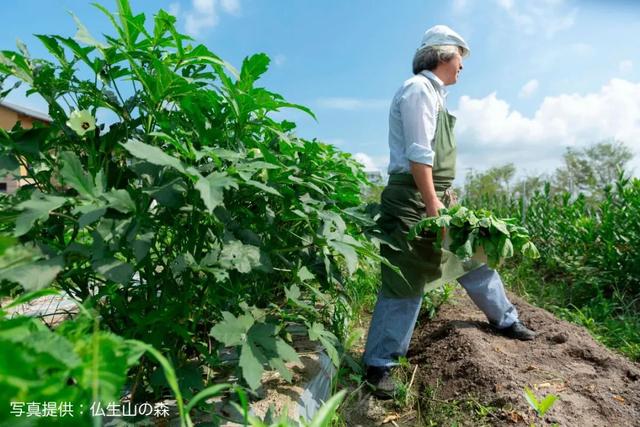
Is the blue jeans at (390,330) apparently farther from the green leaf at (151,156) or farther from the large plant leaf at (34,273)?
the large plant leaf at (34,273)

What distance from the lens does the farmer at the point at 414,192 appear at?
2188 millimetres

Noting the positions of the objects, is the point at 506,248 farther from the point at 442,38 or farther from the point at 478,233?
the point at 442,38

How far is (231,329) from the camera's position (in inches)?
52.9

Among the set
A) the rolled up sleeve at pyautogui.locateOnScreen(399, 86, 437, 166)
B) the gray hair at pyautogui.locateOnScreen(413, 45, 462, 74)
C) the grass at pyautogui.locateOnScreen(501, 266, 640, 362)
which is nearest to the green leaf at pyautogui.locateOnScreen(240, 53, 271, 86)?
the rolled up sleeve at pyautogui.locateOnScreen(399, 86, 437, 166)

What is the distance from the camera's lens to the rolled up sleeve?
7.07 ft

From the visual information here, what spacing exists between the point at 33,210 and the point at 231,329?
60 centimetres

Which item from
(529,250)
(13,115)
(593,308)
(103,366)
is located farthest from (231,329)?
(13,115)

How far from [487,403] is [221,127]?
1.54m

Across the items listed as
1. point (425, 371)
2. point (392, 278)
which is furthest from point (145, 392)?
point (425, 371)

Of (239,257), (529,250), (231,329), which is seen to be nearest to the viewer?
(239,257)

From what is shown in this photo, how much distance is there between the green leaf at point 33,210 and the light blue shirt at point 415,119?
154 cm

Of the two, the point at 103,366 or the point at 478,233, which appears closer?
the point at 103,366

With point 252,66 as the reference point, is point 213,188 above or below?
below

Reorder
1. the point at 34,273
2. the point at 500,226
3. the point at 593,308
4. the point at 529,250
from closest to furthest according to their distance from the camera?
the point at 34,273, the point at 500,226, the point at 529,250, the point at 593,308
